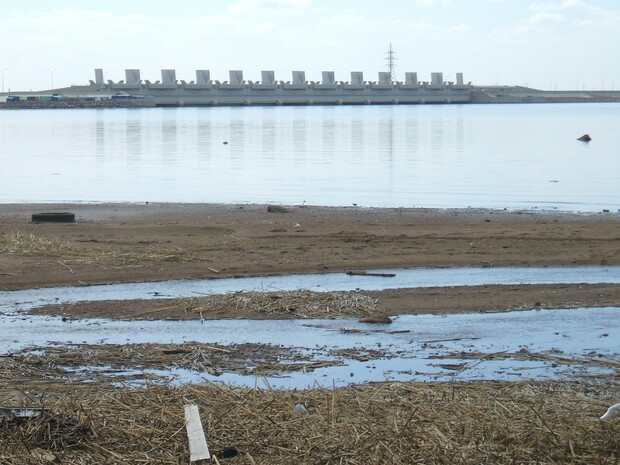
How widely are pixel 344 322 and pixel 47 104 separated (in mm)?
180429

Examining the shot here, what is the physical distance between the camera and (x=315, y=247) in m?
16.1

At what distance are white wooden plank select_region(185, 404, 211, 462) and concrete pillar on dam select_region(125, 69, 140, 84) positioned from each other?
185 meters

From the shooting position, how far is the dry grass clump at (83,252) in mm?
14867

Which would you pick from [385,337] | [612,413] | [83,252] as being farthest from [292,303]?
[612,413]

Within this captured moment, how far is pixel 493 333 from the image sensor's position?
10445mm

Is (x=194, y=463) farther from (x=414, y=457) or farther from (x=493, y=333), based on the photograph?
(x=493, y=333)

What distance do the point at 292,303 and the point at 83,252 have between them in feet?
16.2

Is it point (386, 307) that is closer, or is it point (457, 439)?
point (457, 439)

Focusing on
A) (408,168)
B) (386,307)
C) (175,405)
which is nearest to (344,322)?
(386,307)

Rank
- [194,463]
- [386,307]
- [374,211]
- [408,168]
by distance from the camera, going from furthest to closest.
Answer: [408,168] < [374,211] < [386,307] < [194,463]

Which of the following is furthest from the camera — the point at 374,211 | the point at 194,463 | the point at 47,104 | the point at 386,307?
the point at 47,104

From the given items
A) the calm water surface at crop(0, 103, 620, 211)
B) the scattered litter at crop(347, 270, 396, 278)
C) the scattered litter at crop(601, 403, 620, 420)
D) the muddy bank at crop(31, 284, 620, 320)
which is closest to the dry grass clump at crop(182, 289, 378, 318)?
the muddy bank at crop(31, 284, 620, 320)

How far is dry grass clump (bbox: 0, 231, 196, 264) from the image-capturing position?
14.9 m

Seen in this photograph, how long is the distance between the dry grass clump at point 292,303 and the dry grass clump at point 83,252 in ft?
9.87
